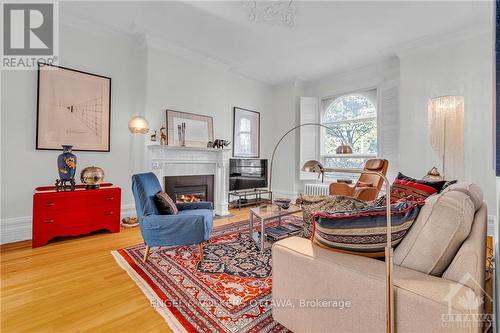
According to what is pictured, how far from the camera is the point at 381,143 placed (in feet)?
15.3

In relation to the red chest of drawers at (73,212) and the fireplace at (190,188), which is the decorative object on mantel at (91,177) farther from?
the fireplace at (190,188)

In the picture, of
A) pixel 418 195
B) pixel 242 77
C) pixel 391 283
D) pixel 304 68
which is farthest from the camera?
pixel 242 77

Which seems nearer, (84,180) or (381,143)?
(84,180)

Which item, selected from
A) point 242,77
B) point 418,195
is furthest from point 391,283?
point 242,77

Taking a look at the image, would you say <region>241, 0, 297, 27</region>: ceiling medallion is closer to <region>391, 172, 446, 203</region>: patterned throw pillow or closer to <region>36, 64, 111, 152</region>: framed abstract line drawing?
<region>36, 64, 111, 152</region>: framed abstract line drawing

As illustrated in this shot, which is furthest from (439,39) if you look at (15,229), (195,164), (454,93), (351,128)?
(15,229)

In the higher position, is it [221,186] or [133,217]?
[221,186]

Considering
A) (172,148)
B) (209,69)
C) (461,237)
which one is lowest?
(461,237)

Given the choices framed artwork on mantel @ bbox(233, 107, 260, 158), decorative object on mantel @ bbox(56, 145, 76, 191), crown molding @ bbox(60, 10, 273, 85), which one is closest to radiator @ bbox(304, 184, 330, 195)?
framed artwork on mantel @ bbox(233, 107, 260, 158)

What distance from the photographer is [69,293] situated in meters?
1.80

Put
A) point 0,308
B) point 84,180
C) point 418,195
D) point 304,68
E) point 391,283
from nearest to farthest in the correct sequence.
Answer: point 391,283 < point 0,308 < point 418,195 < point 84,180 < point 304,68

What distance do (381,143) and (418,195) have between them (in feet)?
8.46

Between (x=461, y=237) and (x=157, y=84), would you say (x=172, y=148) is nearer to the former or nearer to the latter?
(x=157, y=84)

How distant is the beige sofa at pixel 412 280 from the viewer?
788 millimetres
